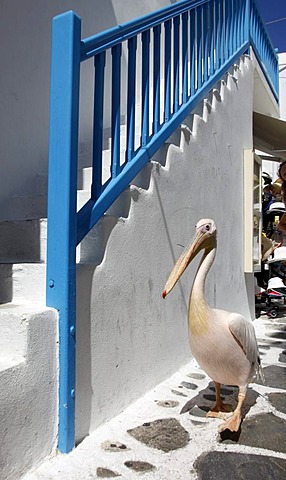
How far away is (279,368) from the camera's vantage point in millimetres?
3518

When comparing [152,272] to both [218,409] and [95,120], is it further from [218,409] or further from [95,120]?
[95,120]

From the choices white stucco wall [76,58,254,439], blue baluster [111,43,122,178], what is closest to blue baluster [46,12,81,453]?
white stucco wall [76,58,254,439]

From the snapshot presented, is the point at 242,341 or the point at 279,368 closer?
the point at 242,341

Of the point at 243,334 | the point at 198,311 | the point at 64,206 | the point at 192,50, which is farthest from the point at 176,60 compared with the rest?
the point at 243,334

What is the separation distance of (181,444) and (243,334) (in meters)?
0.66

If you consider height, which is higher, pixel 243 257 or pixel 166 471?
pixel 243 257

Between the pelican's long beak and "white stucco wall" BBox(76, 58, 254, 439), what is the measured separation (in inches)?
14.2

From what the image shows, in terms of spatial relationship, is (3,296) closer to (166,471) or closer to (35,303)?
(35,303)

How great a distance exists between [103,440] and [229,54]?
4307 millimetres

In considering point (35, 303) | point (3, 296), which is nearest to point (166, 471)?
point (35, 303)

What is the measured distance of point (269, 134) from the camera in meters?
6.87

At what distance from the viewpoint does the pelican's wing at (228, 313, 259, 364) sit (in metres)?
2.30

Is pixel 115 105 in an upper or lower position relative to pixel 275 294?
upper

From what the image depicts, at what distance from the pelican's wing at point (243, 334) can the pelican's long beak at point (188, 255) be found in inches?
15.4
